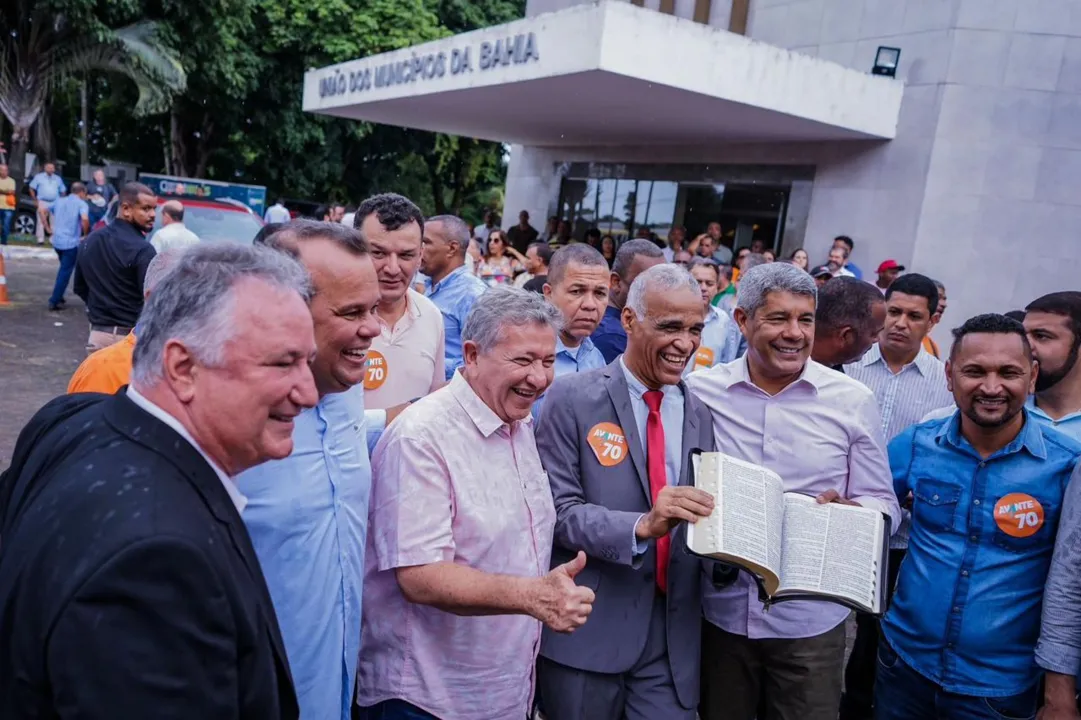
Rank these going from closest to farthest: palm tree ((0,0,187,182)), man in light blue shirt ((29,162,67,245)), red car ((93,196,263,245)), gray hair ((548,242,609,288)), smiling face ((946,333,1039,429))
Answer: smiling face ((946,333,1039,429)) → gray hair ((548,242,609,288)) → red car ((93,196,263,245)) → palm tree ((0,0,187,182)) → man in light blue shirt ((29,162,67,245))

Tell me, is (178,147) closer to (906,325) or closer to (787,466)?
(906,325)

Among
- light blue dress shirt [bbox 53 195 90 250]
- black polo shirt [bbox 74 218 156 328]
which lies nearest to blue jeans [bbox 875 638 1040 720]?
black polo shirt [bbox 74 218 156 328]

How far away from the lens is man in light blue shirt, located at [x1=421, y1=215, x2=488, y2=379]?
4.75m

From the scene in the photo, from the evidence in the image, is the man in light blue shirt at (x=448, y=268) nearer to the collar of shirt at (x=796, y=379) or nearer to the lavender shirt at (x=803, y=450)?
the collar of shirt at (x=796, y=379)

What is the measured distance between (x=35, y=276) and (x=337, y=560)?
16.1m

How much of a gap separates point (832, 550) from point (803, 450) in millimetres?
500

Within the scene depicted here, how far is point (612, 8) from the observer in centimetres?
794

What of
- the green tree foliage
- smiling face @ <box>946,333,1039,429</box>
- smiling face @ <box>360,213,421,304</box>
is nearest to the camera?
smiling face @ <box>946,333,1039,429</box>

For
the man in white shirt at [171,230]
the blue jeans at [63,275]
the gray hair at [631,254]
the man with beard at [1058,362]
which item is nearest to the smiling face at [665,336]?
the man with beard at [1058,362]

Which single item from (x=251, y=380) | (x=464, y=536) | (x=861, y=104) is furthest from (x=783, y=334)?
(x=861, y=104)

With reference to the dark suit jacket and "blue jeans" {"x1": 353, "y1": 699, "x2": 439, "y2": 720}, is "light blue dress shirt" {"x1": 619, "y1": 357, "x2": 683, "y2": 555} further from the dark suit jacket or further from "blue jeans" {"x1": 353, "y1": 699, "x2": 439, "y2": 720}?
the dark suit jacket

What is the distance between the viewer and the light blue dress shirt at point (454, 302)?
14.7 ft

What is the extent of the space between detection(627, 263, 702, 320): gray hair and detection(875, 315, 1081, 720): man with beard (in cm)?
101

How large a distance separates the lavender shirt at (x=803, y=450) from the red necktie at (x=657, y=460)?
268 mm
